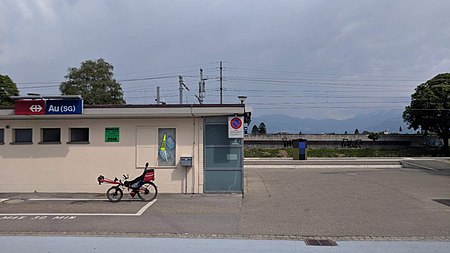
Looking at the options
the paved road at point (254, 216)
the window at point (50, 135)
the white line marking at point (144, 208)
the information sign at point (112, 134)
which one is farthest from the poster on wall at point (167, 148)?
the window at point (50, 135)

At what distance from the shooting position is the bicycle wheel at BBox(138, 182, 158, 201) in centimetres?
1130

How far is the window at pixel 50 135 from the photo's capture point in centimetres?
1291

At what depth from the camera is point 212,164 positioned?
40.4 ft

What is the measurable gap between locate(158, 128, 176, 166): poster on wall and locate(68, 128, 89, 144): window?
2547 millimetres

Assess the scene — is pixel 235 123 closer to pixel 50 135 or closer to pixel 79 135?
pixel 79 135

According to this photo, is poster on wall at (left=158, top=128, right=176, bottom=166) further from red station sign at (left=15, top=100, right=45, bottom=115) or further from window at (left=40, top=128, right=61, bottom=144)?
red station sign at (left=15, top=100, right=45, bottom=115)

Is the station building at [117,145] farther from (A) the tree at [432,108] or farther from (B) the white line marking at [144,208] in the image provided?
(A) the tree at [432,108]

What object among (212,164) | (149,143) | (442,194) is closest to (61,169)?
(149,143)

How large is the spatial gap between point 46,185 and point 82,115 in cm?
281

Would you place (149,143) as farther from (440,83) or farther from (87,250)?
(440,83)

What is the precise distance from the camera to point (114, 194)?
11109 mm

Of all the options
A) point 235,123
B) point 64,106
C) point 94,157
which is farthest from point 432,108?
point 64,106

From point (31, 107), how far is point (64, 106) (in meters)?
1.05

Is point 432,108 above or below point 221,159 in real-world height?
above
